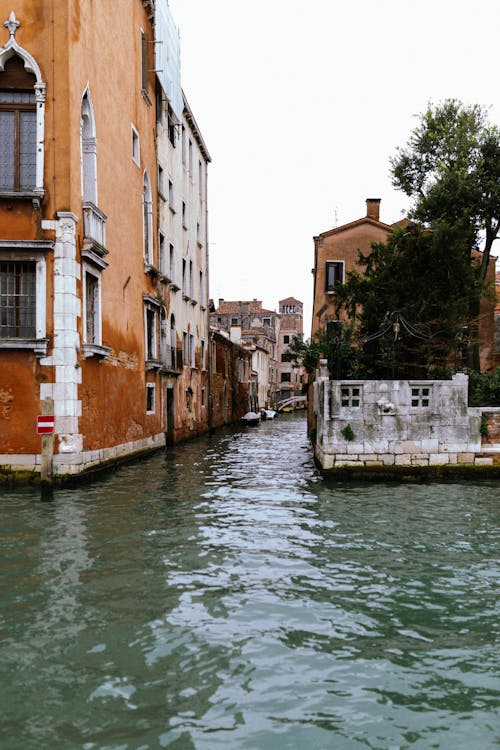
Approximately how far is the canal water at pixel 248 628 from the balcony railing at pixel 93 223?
16.9 ft

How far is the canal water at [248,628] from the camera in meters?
3.76

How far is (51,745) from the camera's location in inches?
139

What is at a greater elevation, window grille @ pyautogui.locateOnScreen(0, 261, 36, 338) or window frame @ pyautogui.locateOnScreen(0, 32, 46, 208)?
window frame @ pyautogui.locateOnScreen(0, 32, 46, 208)

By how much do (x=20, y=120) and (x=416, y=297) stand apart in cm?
1056

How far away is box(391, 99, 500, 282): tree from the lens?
21.3 meters

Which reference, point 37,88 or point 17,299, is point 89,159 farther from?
point 17,299

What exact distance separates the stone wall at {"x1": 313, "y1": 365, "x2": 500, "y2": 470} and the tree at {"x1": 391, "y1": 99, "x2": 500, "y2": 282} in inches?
338

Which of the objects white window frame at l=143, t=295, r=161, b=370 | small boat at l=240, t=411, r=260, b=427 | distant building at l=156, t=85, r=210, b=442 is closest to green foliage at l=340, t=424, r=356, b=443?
white window frame at l=143, t=295, r=161, b=370

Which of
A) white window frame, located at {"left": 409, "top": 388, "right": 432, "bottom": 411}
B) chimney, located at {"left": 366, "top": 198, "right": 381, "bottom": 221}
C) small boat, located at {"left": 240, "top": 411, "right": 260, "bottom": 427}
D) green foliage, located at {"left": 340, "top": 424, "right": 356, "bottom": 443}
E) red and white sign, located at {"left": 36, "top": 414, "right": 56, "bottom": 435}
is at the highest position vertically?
chimney, located at {"left": 366, "top": 198, "right": 381, "bottom": 221}

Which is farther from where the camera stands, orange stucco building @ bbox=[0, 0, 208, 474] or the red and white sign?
orange stucco building @ bbox=[0, 0, 208, 474]

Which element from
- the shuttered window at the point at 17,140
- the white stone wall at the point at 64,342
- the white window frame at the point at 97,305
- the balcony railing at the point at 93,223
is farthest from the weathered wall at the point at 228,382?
the shuttered window at the point at 17,140

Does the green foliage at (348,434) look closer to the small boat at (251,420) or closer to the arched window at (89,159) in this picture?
the arched window at (89,159)

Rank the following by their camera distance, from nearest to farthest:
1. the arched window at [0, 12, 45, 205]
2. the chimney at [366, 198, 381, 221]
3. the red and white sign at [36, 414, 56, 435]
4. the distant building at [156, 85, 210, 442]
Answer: the red and white sign at [36, 414, 56, 435]
the arched window at [0, 12, 45, 205]
the distant building at [156, 85, 210, 442]
the chimney at [366, 198, 381, 221]

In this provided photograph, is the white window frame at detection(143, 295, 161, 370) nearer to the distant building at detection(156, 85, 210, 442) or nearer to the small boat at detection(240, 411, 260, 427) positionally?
the distant building at detection(156, 85, 210, 442)
